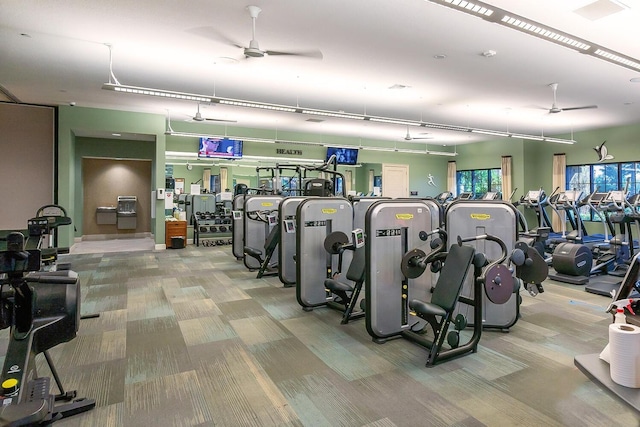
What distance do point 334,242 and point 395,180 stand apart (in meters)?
10.7

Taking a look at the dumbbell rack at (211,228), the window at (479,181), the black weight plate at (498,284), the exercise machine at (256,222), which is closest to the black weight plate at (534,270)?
the black weight plate at (498,284)

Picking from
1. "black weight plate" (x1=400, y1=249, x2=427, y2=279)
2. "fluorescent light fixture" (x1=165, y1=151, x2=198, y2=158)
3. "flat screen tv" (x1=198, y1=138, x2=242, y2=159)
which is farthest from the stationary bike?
"fluorescent light fixture" (x1=165, y1=151, x2=198, y2=158)

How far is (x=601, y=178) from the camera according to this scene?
38.3ft

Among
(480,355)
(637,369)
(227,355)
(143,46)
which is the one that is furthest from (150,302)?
(637,369)

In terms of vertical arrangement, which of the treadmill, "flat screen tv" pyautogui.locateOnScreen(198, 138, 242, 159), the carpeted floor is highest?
"flat screen tv" pyautogui.locateOnScreen(198, 138, 242, 159)

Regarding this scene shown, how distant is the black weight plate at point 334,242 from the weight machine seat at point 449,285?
1.46 meters

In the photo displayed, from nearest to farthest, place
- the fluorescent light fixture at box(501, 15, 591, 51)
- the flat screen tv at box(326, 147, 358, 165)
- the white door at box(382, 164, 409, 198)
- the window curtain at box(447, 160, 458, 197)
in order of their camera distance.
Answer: the fluorescent light fixture at box(501, 15, 591, 51) → the flat screen tv at box(326, 147, 358, 165) → the white door at box(382, 164, 409, 198) → the window curtain at box(447, 160, 458, 197)

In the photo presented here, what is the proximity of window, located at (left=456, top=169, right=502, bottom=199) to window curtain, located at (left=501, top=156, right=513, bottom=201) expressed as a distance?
18.7 inches

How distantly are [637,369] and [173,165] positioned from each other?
37.3 ft

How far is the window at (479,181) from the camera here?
45.8 ft

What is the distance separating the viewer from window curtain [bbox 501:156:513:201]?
1311 cm

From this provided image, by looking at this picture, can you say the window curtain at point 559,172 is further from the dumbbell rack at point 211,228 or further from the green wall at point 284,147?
the dumbbell rack at point 211,228

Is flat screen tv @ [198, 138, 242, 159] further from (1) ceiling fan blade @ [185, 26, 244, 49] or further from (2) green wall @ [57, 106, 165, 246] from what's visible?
(1) ceiling fan blade @ [185, 26, 244, 49]

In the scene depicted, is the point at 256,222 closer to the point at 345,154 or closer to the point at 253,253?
the point at 253,253
